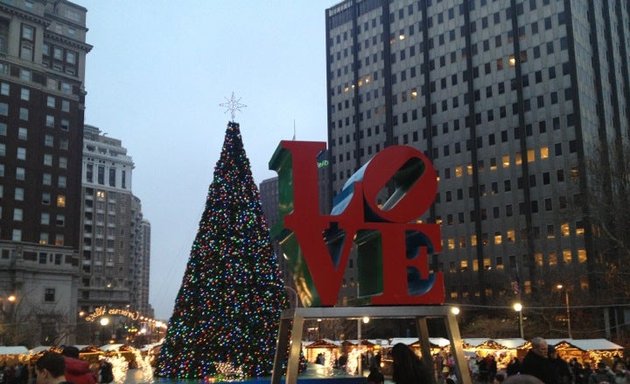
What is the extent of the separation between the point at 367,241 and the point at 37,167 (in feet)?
248

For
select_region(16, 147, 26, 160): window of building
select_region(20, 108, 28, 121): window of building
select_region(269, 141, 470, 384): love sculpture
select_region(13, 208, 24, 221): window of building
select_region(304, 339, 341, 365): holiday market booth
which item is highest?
select_region(20, 108, 28, 121): window of building

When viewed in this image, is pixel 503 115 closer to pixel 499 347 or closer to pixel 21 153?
pixel 499 347

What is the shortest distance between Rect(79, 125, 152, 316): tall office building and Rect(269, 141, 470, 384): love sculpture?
115m

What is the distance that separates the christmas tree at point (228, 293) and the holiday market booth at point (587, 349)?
1665 cm

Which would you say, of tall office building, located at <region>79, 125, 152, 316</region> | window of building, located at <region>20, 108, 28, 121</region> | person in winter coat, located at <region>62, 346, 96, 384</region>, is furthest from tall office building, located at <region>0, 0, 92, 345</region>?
person in winter coat, located at <region>62, 346, 96, 384</region>

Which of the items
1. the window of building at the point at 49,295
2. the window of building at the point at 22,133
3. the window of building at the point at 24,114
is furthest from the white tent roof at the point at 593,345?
the window of building at the point at 24,114

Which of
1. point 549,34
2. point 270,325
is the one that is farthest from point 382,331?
point 270,325

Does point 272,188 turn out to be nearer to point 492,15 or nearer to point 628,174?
point 492,15

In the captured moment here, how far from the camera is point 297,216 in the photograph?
41.1ft

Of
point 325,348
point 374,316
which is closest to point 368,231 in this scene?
point 374,316

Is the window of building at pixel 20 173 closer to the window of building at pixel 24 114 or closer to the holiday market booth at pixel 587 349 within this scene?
the window of building at pixel 24 114

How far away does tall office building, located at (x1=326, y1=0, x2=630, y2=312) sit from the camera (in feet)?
242

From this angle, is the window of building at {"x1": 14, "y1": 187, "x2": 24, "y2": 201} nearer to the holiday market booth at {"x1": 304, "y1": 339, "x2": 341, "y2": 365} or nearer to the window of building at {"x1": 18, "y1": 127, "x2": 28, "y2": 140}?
the window of building at {"x1": 18, "y1": 127, "x2": 28, "y2": 140}

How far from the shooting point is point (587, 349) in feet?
109
